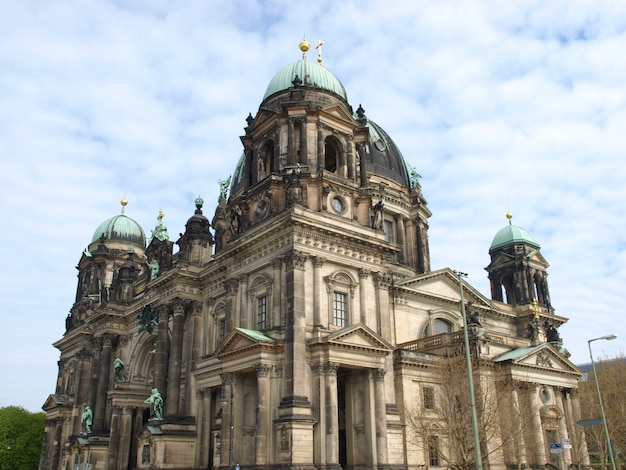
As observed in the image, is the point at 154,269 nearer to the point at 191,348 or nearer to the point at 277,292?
the point at 191,348

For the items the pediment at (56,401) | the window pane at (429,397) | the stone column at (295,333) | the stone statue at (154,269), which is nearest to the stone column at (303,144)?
the stone column at (295,333)

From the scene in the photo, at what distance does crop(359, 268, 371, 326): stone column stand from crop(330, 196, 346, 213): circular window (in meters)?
4.31

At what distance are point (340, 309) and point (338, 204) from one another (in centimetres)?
719

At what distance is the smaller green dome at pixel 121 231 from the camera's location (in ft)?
239

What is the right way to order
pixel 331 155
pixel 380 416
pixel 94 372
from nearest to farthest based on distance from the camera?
pixel 380 416 → pixel 331 155 → pixel 94 372

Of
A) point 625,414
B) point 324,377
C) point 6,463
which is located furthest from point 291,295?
point 6,463

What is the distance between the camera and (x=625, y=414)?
4612 centimetres

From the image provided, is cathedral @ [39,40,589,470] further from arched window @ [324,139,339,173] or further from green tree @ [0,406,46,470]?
green tree @ [0,406,46,470]

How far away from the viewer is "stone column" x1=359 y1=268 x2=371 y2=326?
3759cm

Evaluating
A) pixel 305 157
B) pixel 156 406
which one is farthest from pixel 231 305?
pixel 305 157

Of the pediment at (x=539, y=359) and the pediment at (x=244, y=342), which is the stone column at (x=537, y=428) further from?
the pediment at (x=244, y=342)

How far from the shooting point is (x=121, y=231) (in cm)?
7350

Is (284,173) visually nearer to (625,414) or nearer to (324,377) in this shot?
(324,377)

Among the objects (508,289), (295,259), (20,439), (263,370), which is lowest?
(20,439)
